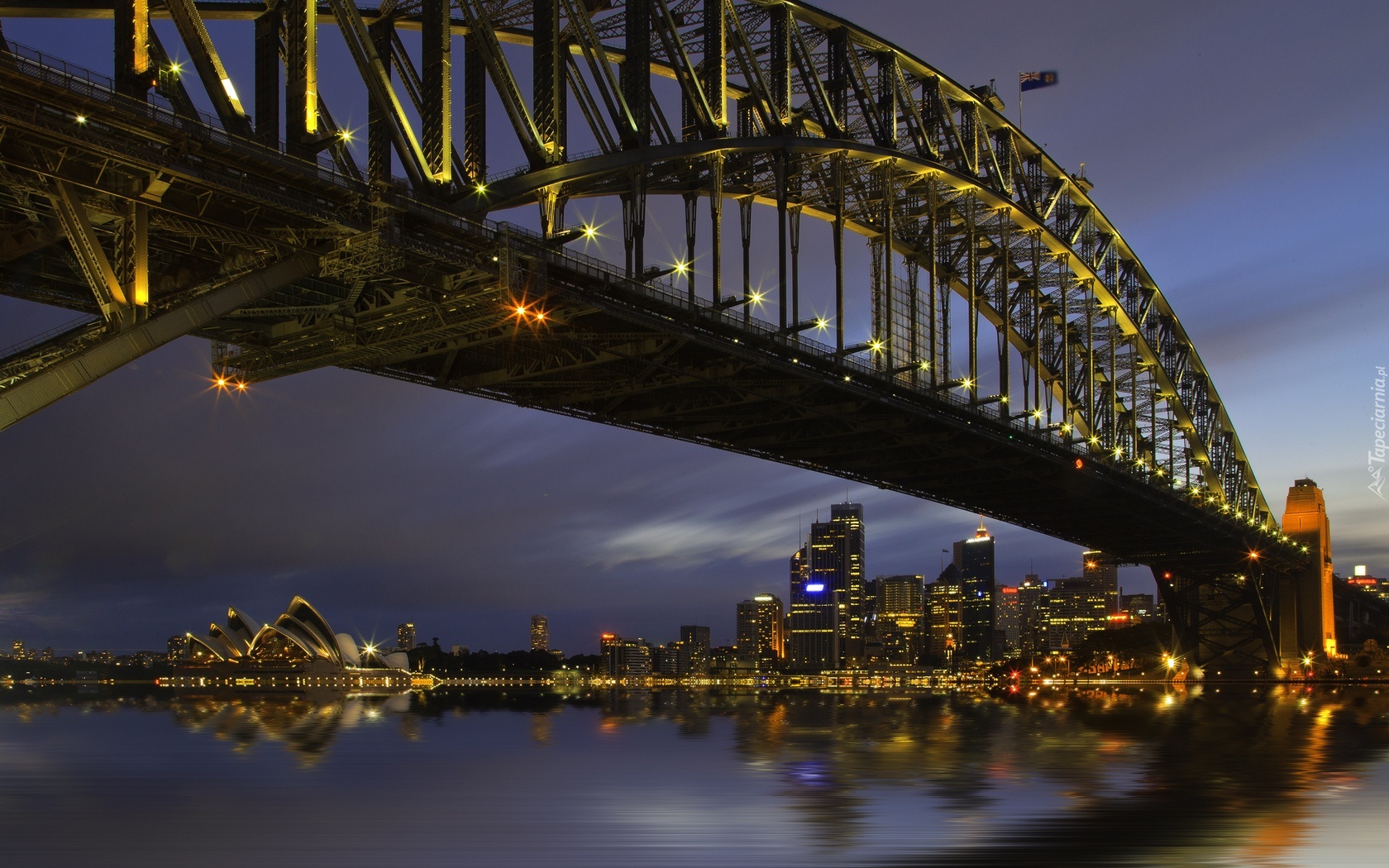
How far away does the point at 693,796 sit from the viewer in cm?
2994

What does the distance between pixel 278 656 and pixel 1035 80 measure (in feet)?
313

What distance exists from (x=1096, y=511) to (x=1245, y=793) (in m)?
59.8

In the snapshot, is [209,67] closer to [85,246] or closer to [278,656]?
[85,246]

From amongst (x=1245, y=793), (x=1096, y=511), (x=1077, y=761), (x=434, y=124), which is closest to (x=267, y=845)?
(x=434, y=124)

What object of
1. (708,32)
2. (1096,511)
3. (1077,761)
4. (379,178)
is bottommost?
(1077,761)

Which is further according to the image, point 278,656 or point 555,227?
point 278,656

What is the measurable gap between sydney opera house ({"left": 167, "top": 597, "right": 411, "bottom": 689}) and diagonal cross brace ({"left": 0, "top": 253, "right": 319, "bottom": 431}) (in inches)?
4076

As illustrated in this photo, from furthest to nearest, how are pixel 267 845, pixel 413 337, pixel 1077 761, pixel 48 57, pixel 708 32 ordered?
pixel 708 32 → pixel 1077 761 → pixel 413 337 → pixel 48 57 → pixel 267 845

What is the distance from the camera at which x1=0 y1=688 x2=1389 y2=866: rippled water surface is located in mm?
21859

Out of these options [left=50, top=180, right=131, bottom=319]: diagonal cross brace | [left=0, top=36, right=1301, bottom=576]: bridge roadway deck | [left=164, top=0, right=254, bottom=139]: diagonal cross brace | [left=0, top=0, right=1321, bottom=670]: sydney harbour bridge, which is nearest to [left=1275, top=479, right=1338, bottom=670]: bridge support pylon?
[left=0, top=0, right=1321, bottom=670]: sydney harbour bridge

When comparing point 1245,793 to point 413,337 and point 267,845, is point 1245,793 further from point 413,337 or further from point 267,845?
point 413,337

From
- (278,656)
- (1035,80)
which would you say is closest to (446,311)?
(1035,80)

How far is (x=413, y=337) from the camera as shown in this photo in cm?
3828

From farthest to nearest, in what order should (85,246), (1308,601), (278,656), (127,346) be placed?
(278,656)
(1308,601)
(127,346)
(85,246)
